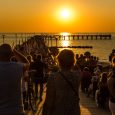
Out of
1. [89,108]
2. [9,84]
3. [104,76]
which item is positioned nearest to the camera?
[9,84]

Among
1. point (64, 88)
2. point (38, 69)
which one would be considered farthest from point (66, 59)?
point (38, 69)

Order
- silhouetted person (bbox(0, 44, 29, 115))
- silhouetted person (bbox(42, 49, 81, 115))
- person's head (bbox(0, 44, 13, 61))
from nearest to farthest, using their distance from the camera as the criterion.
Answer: silhouetted person (bbox(0, 44, 29, 115))
person's head (bbox(0, 44, 13, 61))
silhouetted person (bbox(42, 49, 81, 115))

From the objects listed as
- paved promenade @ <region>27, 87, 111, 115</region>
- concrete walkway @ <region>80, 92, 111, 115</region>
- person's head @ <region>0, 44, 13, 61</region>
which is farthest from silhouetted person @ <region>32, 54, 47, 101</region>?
person's head @ <region>0, 44, 13, 61</region>

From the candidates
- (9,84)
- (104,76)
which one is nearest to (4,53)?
(9,84)

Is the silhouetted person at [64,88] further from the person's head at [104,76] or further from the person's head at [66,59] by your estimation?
the person's head at [104,76]

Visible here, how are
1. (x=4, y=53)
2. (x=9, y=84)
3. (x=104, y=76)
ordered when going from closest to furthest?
1. (x=9, y=84)
2. (x=4, y=53)
3. (x=104, y=76)

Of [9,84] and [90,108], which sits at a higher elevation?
[9,84]

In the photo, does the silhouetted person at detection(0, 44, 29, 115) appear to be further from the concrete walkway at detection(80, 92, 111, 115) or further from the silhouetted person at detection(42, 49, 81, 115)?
the concrete walkway at detection(80, 92, 111, 115)

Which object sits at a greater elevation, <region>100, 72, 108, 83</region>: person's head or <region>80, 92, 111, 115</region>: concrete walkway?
<region>100, 72, 108, 83</region>: person's head

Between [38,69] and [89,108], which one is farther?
[38,69]

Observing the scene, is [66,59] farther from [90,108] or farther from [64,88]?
[90,108]

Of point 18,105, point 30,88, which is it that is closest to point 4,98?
point 18,105

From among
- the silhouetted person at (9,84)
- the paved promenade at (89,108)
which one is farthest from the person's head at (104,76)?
the silhouetted person at (9,84)

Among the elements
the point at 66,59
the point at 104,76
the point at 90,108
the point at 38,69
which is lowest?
the point at 90,108
